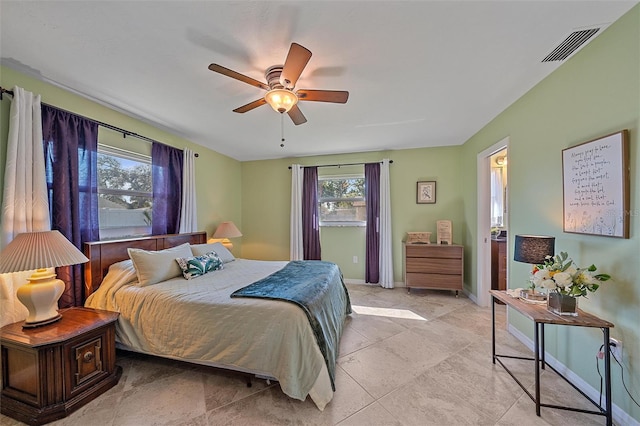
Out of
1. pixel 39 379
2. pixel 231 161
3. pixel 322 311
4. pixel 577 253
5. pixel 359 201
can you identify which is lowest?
pixel 39 379

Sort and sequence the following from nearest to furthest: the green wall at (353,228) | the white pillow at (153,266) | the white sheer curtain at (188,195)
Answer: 1. the white pillow at (153,266)
2. the white sheer curtain at (188,195)
3. the green wall at (353,228)

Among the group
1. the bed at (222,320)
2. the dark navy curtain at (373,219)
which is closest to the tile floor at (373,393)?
the bed at (222,320)

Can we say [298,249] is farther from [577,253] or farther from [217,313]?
[577,253]

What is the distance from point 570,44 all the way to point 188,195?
4.12 metres

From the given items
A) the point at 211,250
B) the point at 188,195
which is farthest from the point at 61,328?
the point at 188,195

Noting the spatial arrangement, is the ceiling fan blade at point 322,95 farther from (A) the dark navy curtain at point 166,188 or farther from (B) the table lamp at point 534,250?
(A) the dark navy curtain at point 166,188

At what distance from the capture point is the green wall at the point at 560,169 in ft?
4.65

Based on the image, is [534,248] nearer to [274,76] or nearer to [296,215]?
[274,76]

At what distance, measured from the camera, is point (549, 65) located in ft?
6.25

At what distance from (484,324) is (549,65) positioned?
2.62 meters

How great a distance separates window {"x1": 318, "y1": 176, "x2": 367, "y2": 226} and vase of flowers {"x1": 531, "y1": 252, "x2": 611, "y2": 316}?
2.98 metres

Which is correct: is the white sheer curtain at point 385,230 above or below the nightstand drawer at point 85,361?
above

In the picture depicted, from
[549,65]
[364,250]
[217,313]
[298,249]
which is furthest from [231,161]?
[549,65]

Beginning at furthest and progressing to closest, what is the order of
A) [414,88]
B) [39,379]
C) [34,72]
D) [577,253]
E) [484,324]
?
[484,324]
[414,88]
[34,72]
[577,253]
[39,379]
